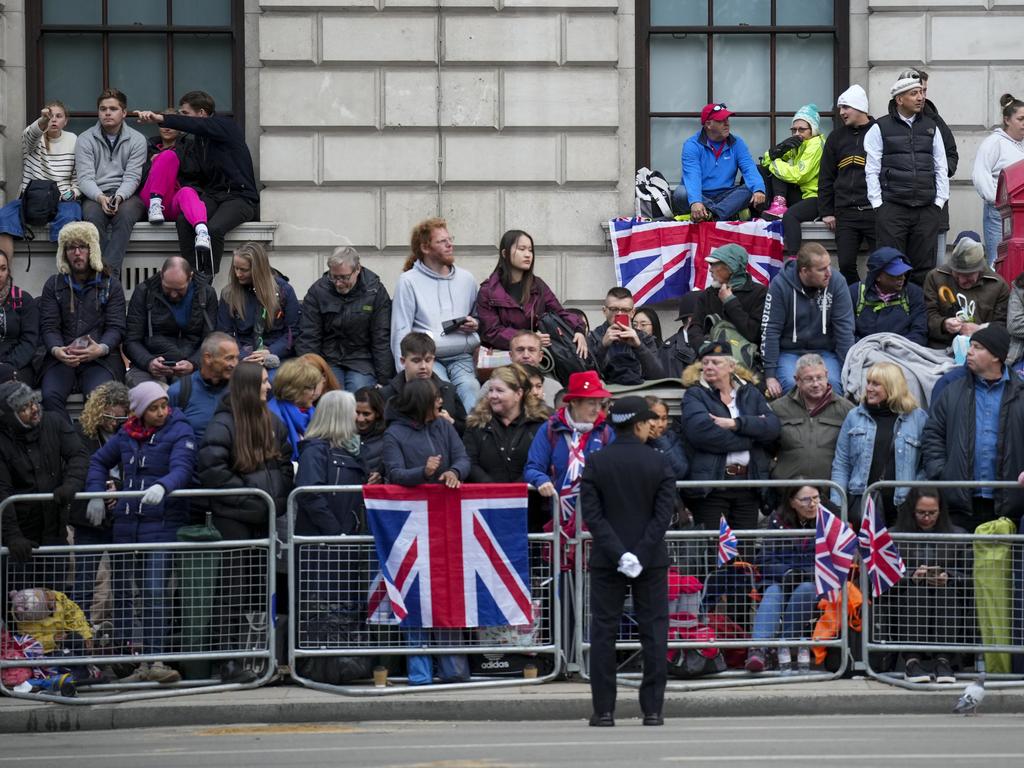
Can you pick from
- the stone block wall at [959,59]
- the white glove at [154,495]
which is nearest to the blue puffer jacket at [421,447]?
the white glove at [154,495]

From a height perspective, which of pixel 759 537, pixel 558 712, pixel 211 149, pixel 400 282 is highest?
pixel 211 149

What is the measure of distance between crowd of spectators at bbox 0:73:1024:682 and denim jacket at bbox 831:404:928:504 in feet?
0.06

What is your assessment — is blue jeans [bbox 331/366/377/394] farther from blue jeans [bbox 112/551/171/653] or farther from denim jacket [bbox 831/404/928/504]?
denim jacket [bbox 831/404/928/504]

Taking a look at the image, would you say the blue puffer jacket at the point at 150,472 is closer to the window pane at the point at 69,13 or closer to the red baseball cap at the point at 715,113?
the red baseball cap at the point at 715,113

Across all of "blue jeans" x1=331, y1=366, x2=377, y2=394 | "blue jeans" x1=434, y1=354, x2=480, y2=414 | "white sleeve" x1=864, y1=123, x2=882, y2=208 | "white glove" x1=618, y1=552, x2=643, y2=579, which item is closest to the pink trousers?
"blue jeans" x1=331, y1=366, x2=377, y2=394

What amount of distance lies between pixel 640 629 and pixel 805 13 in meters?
9.38

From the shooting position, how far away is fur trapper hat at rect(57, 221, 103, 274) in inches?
630

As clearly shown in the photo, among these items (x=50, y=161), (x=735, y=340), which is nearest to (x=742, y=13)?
(x=735, y=340)

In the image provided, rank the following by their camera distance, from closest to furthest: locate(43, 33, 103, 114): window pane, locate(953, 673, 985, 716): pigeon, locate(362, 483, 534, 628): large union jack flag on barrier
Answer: locate(953, 673, 985, 716): pigeon < locate(362, 483, 534, 628): large union jack flag on barrier < locate(43, 33, 103, 114): window pane

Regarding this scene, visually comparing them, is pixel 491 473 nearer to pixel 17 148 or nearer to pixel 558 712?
pixel 558 712

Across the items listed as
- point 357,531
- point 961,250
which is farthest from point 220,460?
point 961,250

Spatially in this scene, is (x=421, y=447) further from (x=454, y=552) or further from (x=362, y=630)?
(x=362, y=630)

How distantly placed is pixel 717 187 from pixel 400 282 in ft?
12.4

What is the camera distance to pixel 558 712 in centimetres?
1295
